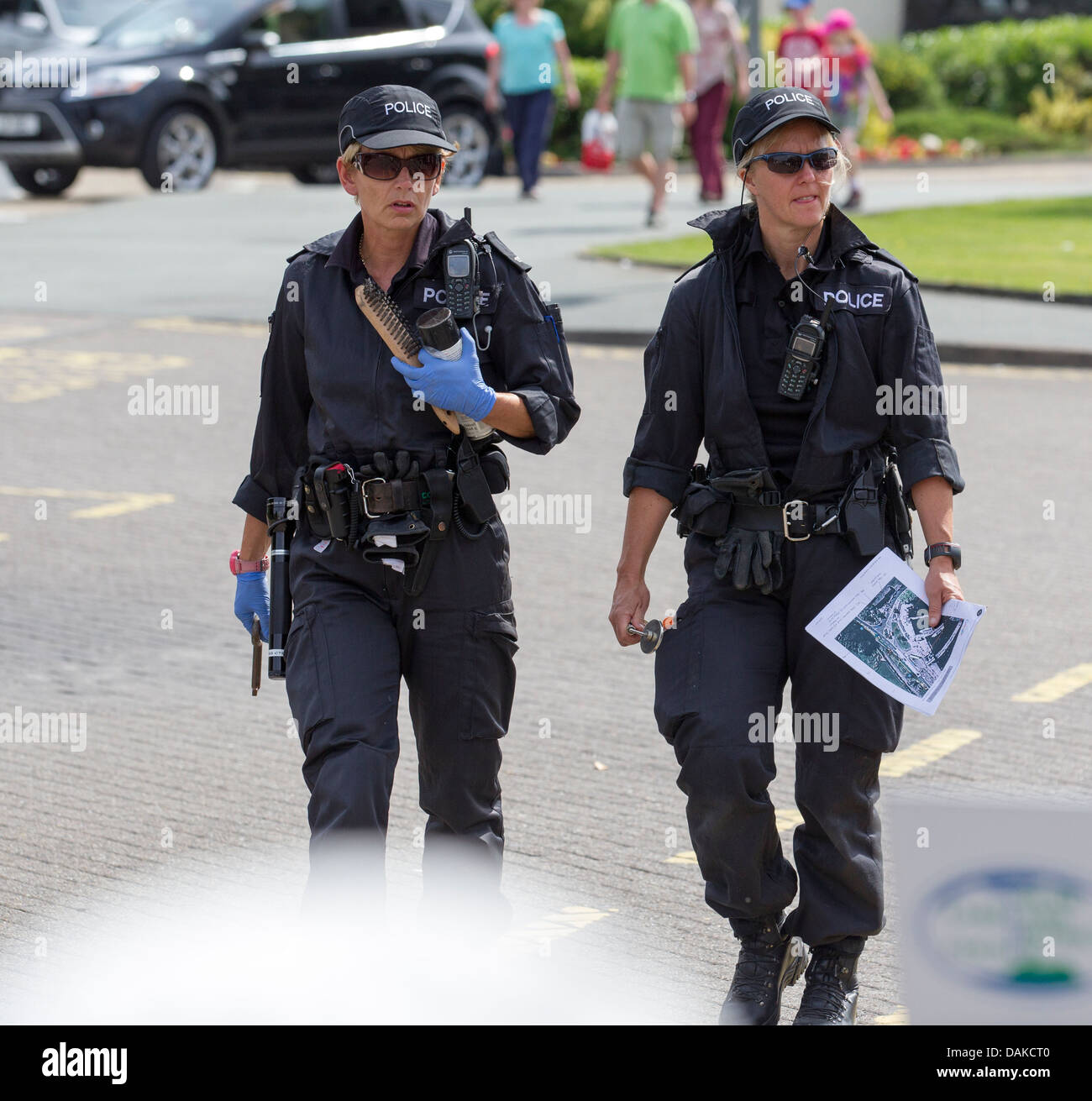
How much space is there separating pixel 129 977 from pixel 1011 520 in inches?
221

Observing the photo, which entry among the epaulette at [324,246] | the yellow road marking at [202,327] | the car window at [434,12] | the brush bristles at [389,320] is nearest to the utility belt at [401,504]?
the brush bristles at [389,320]

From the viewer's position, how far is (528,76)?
19938 mm

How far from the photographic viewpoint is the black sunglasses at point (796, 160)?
13.2ft

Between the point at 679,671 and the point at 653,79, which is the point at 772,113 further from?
the point at 653,79

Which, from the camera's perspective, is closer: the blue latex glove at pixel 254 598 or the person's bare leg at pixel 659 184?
the blue latex glove at pixel 254 598

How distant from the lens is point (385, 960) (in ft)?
13.5

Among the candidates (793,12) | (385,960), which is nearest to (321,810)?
(385,960)

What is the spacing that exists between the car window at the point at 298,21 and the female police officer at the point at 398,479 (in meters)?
16.8

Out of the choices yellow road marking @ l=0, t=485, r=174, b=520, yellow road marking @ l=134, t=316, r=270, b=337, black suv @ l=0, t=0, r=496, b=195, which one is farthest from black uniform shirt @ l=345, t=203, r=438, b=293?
black suv @ l=0, t=0, r=496, b=195

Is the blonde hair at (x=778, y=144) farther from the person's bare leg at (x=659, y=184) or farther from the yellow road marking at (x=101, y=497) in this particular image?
the person's bare leg at (x=659, y=184)

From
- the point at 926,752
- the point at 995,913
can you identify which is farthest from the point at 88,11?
the point at 995,913

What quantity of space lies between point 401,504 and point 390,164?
0.71 meters

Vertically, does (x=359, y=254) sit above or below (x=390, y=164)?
below
